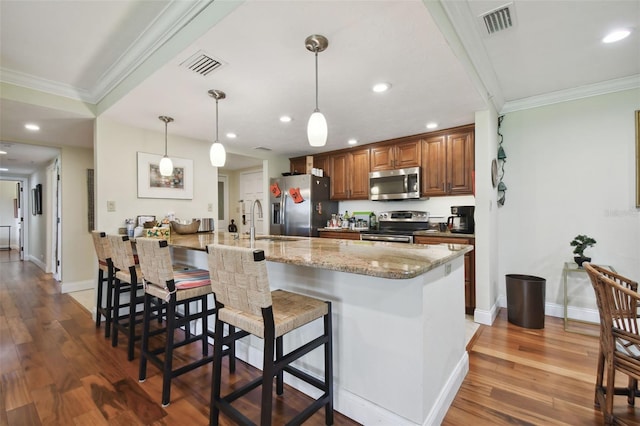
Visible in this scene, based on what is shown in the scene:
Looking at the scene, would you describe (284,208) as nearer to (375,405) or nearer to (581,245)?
(375,405)

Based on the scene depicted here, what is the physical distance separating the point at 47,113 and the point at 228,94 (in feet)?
6.92

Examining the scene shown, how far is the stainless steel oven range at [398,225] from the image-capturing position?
3.59 metres

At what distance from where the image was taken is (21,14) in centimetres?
180

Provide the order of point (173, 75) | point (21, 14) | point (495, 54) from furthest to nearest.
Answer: point (495, 54) → point (173, 75) → point (21, 14)

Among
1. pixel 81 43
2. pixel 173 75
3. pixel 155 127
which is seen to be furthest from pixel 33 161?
pixel 173 75

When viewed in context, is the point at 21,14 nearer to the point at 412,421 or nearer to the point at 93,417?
the point at 93,417

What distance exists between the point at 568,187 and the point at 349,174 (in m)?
2.71

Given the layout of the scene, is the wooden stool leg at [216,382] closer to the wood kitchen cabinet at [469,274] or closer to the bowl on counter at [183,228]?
the bowl on counter at [183,228]

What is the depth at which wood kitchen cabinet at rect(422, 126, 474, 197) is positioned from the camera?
3363 mm

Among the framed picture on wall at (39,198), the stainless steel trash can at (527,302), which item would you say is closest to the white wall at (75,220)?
the framed picture on wall at (39,198)

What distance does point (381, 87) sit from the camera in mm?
2299

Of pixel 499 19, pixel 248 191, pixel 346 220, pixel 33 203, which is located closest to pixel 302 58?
pixel 499 19

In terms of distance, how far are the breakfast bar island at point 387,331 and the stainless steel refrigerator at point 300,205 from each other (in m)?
2.69

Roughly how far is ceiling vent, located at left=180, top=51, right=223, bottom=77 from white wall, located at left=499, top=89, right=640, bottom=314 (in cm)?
329
